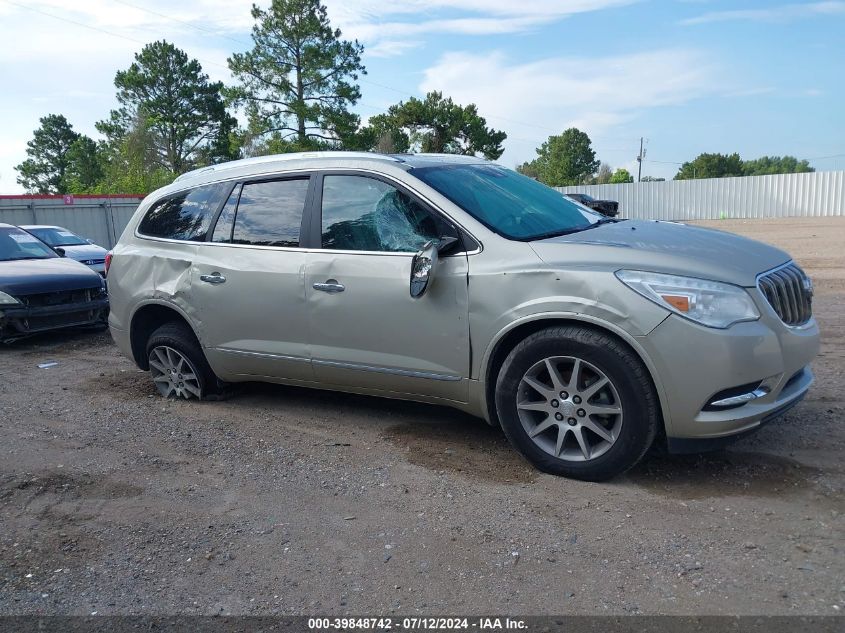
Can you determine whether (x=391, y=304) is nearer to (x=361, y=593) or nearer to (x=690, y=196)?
(x=361, y=593)

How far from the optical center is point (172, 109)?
172 feet

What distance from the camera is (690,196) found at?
144ft

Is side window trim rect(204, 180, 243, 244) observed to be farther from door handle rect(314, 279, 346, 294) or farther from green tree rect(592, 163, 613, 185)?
green tree rect(592, 163, 613, 185)

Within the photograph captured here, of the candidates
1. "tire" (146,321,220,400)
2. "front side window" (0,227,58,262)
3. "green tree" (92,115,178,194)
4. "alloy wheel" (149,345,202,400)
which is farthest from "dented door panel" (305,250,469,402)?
"green tree" (92,115,178,194)

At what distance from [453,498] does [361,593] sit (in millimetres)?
975

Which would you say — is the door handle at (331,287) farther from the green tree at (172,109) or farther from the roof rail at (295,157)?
the green tree at (172,109)

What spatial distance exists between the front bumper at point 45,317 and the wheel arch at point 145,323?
350 cm

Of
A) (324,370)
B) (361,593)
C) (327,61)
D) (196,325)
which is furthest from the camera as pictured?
(327,61)

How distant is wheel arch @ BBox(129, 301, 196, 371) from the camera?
5707mm

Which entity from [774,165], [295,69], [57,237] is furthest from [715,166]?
[57,237]

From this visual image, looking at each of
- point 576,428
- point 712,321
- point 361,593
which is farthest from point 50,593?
point 712,321

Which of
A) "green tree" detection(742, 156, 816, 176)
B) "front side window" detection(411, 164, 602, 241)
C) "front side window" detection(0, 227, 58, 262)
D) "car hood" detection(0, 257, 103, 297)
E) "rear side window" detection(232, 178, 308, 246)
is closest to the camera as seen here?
"front side window" detection(411, 164, 602, 241)

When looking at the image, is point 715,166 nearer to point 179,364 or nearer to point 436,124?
point 436,124

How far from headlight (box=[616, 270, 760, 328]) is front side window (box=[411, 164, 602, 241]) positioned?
91cm
